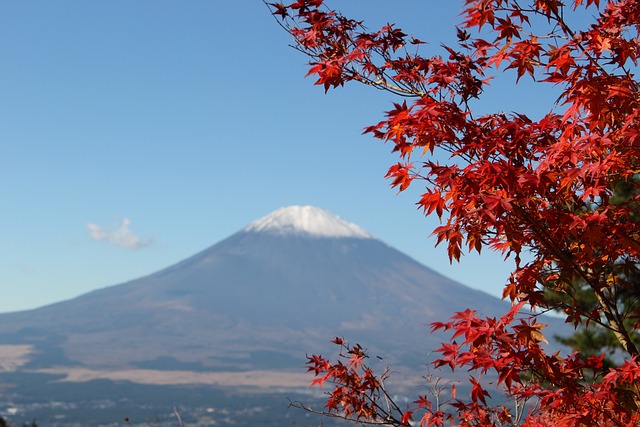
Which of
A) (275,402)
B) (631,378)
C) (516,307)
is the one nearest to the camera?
(631,378)

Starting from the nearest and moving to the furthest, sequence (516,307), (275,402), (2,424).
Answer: (516,307), (2,424), (275,402)

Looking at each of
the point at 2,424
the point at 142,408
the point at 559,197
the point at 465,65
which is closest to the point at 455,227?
the point at 559,197

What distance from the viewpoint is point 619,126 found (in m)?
5.09

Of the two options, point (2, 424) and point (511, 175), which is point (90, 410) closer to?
point (2, 424)

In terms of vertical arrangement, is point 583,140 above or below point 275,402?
above

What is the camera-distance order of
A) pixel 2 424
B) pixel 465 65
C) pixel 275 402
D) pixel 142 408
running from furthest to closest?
1. pixel 275 402
2. pixel 142 408
3. pixel 2 424
4. pixel 465 65

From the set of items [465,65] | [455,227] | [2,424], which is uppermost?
[465,65]

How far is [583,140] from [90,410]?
6699 inches

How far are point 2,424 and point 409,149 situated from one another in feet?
56.0

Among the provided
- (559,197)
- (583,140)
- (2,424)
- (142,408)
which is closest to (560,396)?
(559,197)

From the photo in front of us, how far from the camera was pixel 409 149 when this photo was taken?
5.07m

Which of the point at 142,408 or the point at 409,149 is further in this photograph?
the point at 142,408

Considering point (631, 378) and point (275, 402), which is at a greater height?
point (631, 378)

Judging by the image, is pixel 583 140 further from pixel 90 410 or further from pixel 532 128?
pixel 90 410
